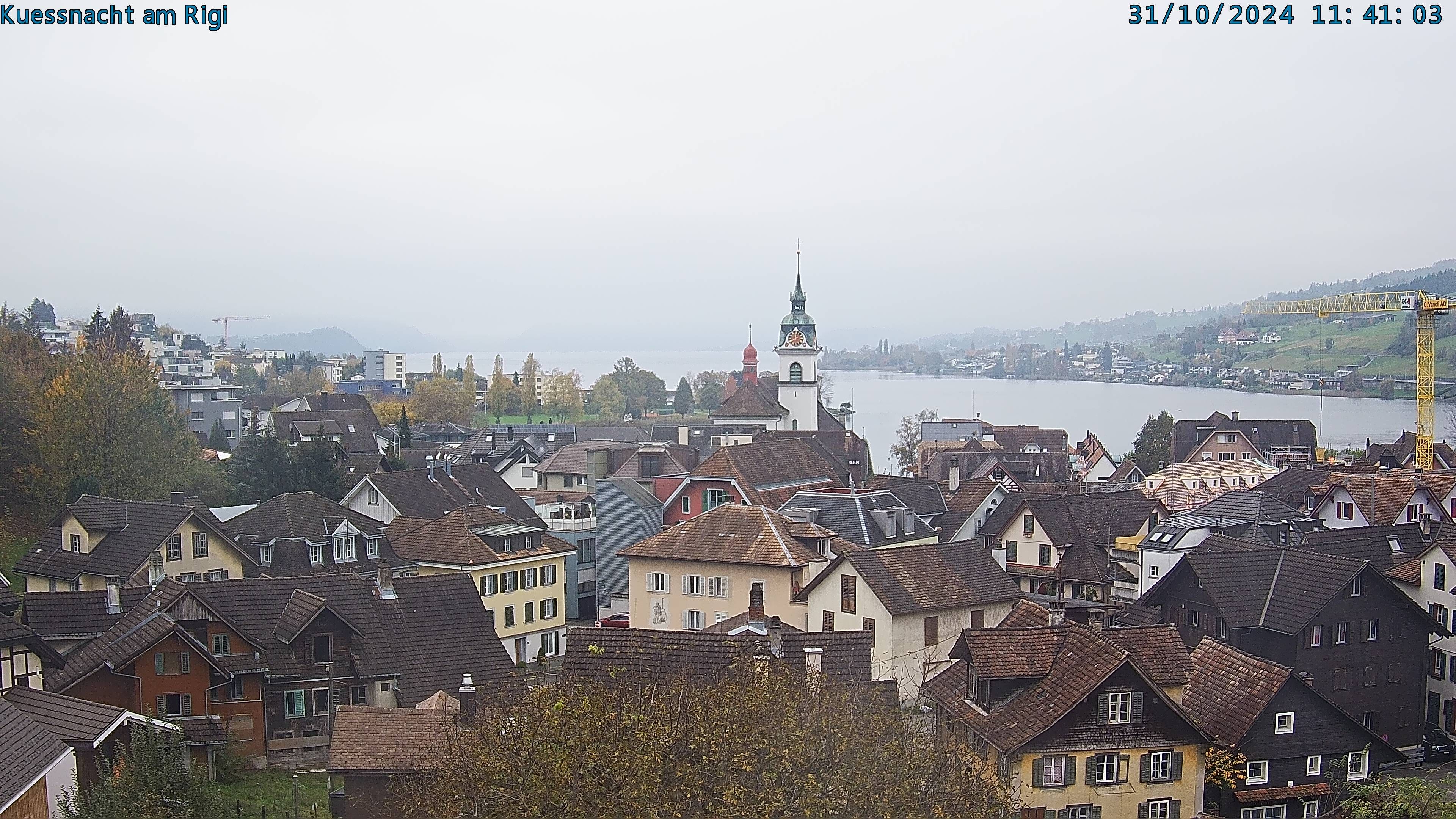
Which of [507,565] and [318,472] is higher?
[318,472]

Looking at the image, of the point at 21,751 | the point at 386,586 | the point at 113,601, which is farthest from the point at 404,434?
the point at 21,751

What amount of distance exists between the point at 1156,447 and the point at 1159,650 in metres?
64.1

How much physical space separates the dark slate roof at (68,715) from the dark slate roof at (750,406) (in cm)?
5895

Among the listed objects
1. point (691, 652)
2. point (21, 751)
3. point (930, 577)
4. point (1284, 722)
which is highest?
point (691, 652)

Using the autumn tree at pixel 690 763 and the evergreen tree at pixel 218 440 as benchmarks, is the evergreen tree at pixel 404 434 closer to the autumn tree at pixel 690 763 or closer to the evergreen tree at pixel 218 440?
the evergreen tree at pixel 218 440

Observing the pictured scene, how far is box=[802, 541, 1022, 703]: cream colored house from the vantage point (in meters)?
28.3

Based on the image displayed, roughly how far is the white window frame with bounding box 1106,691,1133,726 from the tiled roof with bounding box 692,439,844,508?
849 inches

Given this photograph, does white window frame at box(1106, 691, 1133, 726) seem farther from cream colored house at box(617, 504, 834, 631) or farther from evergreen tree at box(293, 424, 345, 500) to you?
evergreen tree at box(293, 424, 345, 500)

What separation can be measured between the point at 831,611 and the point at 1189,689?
8.84 m

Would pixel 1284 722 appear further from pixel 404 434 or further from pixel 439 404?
pixel 439 404

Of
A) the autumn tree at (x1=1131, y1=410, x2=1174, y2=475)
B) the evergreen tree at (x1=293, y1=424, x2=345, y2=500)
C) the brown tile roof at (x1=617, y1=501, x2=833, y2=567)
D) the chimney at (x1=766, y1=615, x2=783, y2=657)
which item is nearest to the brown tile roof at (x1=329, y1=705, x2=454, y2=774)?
the chimney at (x1=766, y1=615, x2=783, y2=657)

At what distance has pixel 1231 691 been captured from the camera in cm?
2270

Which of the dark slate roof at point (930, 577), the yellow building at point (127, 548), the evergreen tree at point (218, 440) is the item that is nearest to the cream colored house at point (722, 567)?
the dark slate roof at point (930, 577)

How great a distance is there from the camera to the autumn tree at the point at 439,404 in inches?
4284
